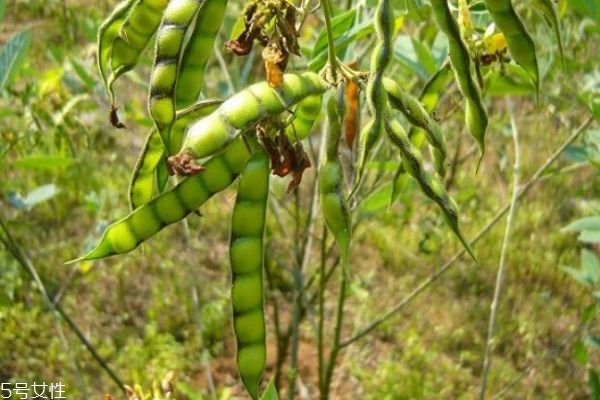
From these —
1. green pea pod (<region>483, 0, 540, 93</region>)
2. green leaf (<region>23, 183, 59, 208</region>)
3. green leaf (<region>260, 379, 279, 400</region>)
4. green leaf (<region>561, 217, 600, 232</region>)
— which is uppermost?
green pea pod (<region>483, 0, 540, 93</region>)

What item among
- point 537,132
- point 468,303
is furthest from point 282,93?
point 537,132

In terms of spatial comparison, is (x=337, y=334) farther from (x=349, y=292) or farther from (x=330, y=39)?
(x=330, y=39)

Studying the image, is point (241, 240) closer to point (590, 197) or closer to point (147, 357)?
point (147, 357)

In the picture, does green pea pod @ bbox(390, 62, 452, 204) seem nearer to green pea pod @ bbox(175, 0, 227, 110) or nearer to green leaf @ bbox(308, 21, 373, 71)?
green leaf @ bbox(308, 21, 373, 71)

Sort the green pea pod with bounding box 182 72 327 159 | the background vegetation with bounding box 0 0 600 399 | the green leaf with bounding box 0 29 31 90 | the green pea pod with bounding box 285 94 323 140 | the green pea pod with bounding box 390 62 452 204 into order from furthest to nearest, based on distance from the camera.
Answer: the background vegetation with bounding box 0 0 600 399, the green leaf with bounding box 0 29 31 90, the green pea pod with bounding box 390 62 452 204, the green pea pod with bounding box 285 94 323 140, the green pea pod with bounding box 182 72 327 159

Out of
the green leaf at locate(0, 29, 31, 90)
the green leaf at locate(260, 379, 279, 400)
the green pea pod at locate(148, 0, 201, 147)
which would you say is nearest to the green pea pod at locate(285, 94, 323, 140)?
the green pea pod at locate(148, 0, 201, 147)

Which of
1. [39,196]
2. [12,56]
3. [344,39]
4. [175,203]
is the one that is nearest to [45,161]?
[12,56]

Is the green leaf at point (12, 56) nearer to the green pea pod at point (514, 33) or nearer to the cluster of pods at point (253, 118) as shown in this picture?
the cluster of pods at point (253, 118)
